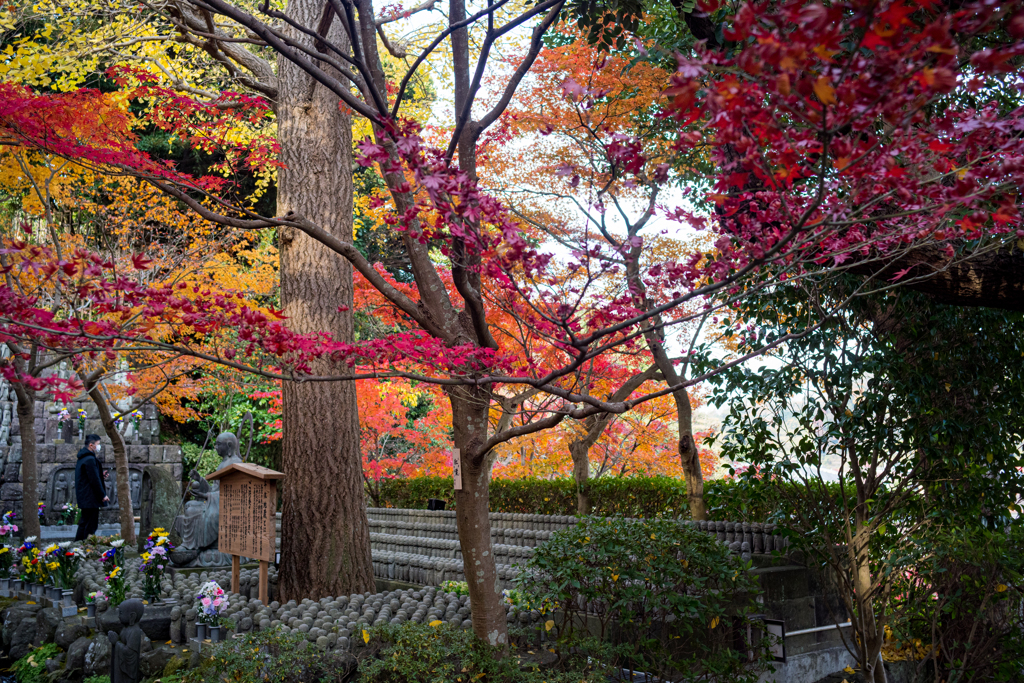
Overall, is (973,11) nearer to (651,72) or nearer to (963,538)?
(963,538)

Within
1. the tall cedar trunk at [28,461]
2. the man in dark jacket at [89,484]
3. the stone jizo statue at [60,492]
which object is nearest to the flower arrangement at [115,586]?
the tall cedar trunk at [28,461]

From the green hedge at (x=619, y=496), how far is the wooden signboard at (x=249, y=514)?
3.67 m

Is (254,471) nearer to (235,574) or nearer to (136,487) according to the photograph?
(235,574)

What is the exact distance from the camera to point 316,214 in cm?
732

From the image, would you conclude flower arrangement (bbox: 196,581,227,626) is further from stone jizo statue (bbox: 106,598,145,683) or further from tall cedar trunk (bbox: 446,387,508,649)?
tall cedar trunk (bbox: 446,387,508,649)

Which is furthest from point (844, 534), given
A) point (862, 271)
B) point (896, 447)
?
point (862, 271)

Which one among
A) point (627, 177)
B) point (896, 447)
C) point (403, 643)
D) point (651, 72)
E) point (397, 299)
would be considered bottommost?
point (403, 643)

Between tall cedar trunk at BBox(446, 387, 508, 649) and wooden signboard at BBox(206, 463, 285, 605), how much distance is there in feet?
9.86

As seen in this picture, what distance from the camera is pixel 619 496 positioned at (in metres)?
10.9

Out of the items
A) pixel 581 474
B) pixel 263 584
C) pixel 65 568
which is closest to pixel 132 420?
pixel 65 568

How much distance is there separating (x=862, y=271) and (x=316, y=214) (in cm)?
511

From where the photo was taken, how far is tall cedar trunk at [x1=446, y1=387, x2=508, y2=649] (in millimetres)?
4207

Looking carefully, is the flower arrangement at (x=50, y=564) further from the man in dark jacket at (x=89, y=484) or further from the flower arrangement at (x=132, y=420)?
the flower arrangement at (x=132, y=420)

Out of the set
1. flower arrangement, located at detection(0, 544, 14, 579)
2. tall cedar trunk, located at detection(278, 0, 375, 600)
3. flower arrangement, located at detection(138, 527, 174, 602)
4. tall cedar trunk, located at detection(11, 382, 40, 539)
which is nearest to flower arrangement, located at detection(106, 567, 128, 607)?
flower arrangement, located at detection(138, 527, 174, 602)
